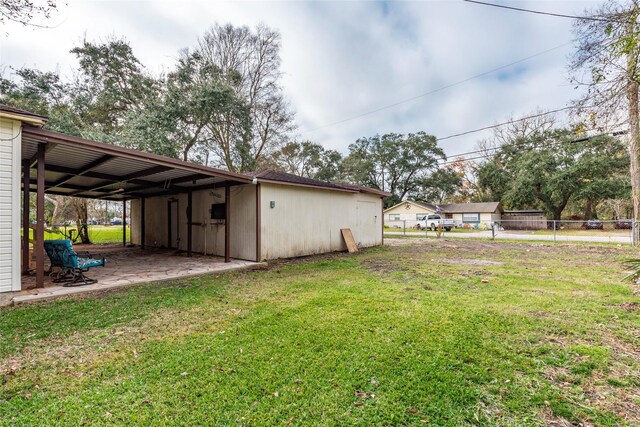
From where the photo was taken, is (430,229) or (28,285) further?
(430,229)

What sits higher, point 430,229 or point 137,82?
point 137,82

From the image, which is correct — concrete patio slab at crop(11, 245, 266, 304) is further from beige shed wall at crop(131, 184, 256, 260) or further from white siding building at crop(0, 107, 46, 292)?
beige shed wall at crop(131, 184, 256, 260)

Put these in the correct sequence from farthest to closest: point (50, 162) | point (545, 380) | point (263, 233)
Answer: point (263, 233) < point (50, 162) < point (545, 380)

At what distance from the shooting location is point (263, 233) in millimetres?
7965

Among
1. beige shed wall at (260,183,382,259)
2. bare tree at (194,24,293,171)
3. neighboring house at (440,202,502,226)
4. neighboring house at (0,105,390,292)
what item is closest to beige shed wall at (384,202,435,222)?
neighboring house at (440,202,502,226)

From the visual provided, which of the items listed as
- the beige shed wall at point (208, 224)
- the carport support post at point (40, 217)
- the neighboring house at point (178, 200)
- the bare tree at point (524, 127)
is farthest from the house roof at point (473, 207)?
the carport support post at point (40, 217)

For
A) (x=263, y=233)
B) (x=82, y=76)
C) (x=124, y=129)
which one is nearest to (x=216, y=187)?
(x=263, y=233)

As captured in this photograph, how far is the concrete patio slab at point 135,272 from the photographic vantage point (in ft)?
15.2

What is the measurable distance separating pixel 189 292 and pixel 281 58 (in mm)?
16461

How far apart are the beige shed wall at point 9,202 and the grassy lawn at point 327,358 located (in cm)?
96

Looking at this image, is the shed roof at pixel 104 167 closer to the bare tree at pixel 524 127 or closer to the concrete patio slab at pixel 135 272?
the concrete patio slab at pixel 135 272

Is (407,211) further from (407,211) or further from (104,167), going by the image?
(104,167)

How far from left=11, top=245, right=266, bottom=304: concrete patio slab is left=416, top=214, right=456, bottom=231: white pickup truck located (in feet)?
63.3

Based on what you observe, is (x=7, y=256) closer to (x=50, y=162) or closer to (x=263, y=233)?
(x=50, y=162)
